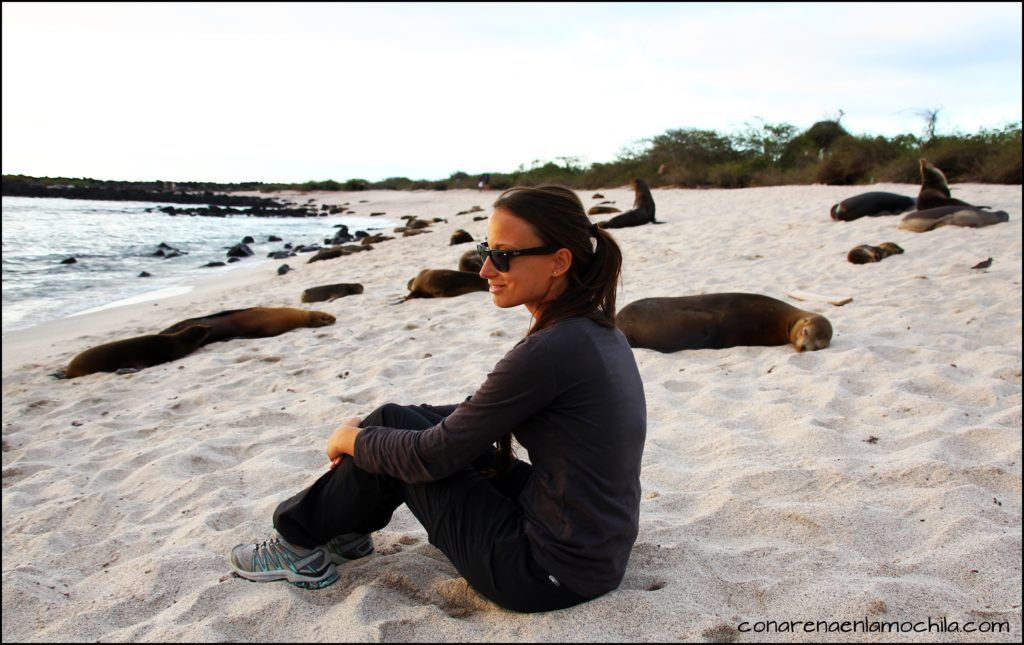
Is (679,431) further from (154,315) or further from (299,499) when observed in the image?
(154,315)

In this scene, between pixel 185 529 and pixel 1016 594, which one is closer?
pixel 1016 594

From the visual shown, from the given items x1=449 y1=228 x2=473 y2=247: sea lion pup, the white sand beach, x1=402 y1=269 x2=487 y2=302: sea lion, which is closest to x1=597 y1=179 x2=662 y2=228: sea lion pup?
x1=449 y1=228 x2=473 y2=247: sea lion pup

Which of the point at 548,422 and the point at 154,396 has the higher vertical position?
the point at 548,422

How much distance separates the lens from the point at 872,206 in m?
11.2

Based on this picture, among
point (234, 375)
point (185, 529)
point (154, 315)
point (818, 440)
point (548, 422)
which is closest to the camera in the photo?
point (548, 422)

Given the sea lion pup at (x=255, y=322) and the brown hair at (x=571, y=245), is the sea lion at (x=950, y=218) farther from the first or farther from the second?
the brown hair at (x=571, y=245)

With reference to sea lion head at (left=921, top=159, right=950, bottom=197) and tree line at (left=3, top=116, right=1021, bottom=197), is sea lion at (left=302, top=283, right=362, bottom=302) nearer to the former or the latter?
sea lion head at (left=921, top=159, right=950, bottom=197)

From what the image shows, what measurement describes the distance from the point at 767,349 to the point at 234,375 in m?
3.90

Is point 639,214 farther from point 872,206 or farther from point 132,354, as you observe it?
point 132,354

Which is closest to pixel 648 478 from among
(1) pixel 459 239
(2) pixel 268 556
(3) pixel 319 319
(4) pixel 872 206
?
(2) pixel 268 556

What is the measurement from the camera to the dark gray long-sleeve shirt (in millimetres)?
2012

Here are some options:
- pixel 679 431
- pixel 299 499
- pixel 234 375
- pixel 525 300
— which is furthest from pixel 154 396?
pixel 525 300

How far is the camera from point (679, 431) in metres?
3.72

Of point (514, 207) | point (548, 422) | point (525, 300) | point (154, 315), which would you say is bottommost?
point (154, 315)
